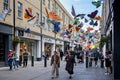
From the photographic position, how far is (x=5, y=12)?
26078 mm

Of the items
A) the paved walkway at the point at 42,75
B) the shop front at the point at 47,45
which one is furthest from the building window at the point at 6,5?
the shop front at the point at 47,45

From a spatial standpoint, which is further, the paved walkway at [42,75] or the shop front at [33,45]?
the shop front at [33,45]

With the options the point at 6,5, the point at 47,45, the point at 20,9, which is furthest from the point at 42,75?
the point at 47,45

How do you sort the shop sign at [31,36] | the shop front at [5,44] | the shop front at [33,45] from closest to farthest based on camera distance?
the shop front at [5,44] → the shop sign at [31,36] → the shop front at [33,45]

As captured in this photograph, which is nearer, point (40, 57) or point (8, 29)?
point (8, 29)

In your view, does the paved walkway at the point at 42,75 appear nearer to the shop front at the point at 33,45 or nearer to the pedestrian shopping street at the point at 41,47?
the pedestrian shopping street at the point at 41,47

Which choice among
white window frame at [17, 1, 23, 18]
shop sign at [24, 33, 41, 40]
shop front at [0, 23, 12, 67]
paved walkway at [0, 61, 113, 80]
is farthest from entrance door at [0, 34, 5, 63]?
shop sign at [24, 33, 41, 40]

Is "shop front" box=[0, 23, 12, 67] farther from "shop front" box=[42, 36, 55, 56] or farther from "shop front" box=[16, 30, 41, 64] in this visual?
"shop front" box=[42, 36, 55, 56]

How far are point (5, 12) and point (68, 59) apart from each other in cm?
891

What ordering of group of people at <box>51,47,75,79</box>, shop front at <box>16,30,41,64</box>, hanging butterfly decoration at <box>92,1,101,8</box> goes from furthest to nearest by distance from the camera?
shop front at <box>16,30,41,64</box> → group of people at <box>51,47,75,79</box> → hanging butterfly decoration at <box>92,1,101,8</box>

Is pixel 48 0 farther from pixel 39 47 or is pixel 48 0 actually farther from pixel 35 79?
pixel 35 79

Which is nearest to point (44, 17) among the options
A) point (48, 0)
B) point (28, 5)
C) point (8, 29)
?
point (48, 0)

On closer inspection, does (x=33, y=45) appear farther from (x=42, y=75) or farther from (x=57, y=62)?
(x=57, y=62)
